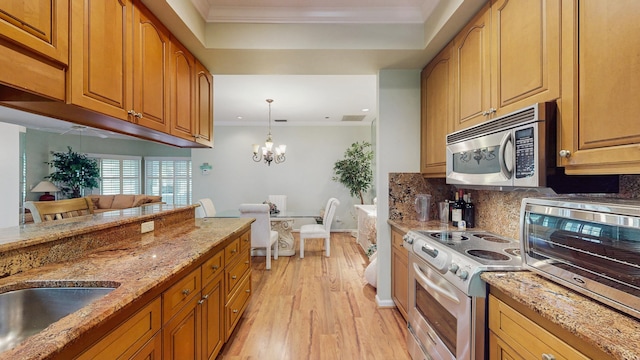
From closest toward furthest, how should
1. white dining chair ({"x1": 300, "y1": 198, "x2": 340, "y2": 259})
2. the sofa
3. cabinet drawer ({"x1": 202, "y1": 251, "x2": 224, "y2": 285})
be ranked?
cabinet drawer ({"x1": 202, "y1": 251, "x2": 224, "y2": 285}) < white dining chair ({"x1": 300, "y1": 198, "x2": 340, "y2": 259}) < the sofa

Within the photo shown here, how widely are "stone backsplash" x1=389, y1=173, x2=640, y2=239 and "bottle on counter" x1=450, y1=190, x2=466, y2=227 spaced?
0.12 metres

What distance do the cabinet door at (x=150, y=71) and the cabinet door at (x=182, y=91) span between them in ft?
0.25

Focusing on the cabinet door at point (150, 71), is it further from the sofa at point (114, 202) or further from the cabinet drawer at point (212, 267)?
the sofa at point (114, 202)

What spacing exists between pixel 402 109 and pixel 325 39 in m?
1.03

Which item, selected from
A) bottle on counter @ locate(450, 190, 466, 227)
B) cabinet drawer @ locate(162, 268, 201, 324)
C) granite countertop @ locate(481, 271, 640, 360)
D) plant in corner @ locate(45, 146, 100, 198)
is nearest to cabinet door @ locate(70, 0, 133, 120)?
cabinet drawer @ locate(162, 268, 201, 324)

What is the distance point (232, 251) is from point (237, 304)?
0.50 meters

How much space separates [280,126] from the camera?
260 inches

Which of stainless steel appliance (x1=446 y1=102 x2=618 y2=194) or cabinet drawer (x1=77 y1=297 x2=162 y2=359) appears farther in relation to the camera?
stainless steel appliance (x1=446 y1=102 x2=618 y2=194)

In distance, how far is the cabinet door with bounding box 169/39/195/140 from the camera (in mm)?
2002

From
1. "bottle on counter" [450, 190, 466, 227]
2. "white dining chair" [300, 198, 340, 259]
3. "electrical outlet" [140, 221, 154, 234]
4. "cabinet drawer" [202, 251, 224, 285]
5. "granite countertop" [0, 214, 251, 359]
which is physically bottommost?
"white dining chair" [300, 198, 340, 259]

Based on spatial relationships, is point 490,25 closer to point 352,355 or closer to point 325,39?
point 325,39

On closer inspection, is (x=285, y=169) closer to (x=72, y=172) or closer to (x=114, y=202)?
(x=114, y=202)

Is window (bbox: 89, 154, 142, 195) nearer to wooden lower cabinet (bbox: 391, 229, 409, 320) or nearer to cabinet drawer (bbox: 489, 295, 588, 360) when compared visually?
wooden lower cabinet (bbox: 391, 229, 409, 320)

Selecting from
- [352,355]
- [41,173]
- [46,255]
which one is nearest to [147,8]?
[46,255]
